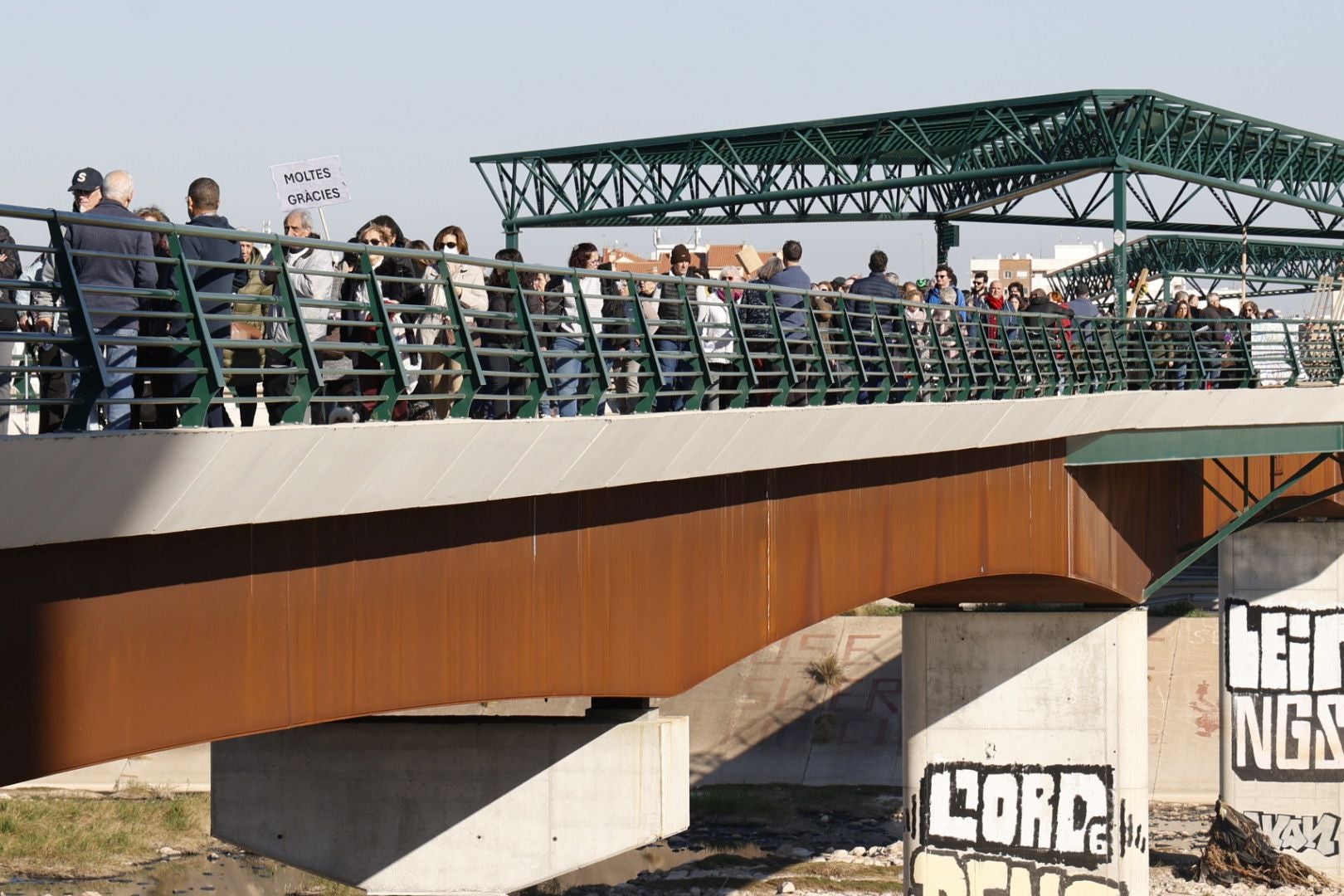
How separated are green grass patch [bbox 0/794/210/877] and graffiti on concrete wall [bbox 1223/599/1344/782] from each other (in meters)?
17.9

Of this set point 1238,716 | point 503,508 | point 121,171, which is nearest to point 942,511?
point 503,508

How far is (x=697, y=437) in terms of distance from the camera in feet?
43.6

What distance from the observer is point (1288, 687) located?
33.9 meters

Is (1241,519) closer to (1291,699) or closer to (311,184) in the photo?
(1291,699)

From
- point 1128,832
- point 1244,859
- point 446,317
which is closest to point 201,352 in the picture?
point 446,317

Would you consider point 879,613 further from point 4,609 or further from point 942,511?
point 4,609

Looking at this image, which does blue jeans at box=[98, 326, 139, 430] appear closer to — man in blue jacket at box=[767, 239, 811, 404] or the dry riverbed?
man in blue jacket at box=[767, 239, 811, 404]

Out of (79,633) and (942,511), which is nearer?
(79,633)

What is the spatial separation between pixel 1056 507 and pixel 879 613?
22136 millimetres

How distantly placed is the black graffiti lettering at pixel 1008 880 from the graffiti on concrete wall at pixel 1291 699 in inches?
374

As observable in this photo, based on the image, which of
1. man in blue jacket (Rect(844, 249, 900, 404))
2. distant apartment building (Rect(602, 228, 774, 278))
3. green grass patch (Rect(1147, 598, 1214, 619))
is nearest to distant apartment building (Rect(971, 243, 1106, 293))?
distant apartment building (Rect(602, 228, 774, 278))

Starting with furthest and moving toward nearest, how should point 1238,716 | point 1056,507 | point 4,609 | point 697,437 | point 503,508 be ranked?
point 1238,716, point 1056,507, point 697,437, point 503,508, point 4,609

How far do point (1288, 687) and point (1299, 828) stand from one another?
92.9 inches

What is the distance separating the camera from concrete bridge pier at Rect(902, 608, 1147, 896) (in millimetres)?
25141
